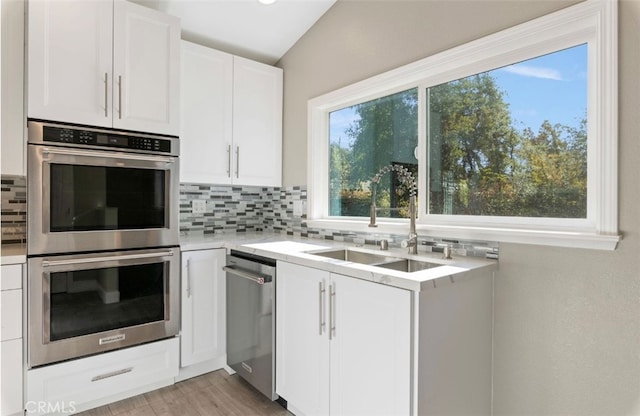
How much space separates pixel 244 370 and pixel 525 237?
70.8 inches

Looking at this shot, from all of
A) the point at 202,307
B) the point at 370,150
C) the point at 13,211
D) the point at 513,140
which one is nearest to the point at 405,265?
the point at 513,140

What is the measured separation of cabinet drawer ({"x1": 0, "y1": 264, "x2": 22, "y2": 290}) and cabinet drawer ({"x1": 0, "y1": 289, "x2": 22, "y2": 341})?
0.02m

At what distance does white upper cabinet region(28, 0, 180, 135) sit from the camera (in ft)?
6.00

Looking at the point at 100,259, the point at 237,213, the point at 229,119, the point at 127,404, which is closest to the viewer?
the point at 100,259

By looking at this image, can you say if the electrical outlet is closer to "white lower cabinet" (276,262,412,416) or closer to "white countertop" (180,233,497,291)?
"white countertop" (180,233,497,291)

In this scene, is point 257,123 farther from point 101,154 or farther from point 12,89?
point 12,89

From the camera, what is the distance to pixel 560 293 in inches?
58.0

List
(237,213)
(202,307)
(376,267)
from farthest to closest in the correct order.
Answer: (237,213), (202,307), (376,267)

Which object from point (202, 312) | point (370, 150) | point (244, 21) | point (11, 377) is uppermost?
point (244, 21)

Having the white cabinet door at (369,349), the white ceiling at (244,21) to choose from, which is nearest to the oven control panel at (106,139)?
the white ceiling at (244,21)

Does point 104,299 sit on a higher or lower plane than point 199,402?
higher

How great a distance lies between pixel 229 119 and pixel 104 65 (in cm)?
90

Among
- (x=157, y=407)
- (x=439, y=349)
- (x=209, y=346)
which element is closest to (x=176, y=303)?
(x=209, y=346)

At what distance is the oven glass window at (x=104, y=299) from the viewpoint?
73.2 inches
